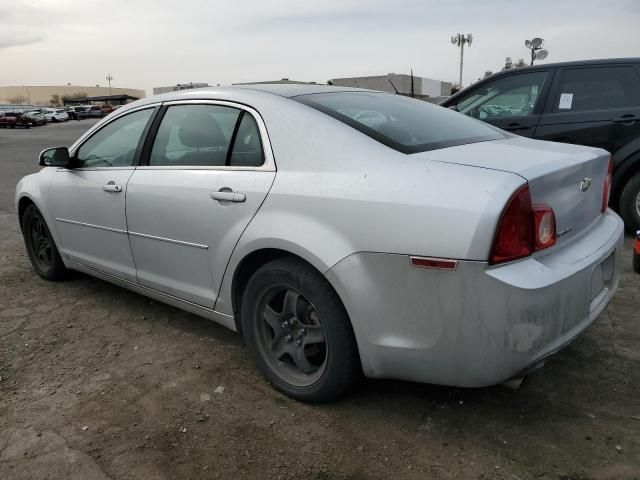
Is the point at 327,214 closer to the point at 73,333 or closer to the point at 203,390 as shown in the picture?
the point at 203,390

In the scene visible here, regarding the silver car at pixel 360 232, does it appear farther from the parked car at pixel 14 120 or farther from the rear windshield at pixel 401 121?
the parked car at pixel 14 120

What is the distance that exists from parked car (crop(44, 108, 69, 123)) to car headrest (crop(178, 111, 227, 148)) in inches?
2060

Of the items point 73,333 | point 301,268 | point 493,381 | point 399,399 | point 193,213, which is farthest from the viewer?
point 73,333

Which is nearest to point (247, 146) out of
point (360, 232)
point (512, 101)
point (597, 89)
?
point (360, 232)

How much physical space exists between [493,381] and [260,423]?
1067 mm

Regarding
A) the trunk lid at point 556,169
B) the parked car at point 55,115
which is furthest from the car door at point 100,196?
the parked car at point 55,115

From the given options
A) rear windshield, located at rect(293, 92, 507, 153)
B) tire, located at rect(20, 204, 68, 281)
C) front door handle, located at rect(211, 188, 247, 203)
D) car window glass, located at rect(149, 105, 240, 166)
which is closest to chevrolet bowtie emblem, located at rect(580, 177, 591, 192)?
rear windshield, located at rect(293, 92, 507, 153)

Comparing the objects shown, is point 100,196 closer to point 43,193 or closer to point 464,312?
point 43,193

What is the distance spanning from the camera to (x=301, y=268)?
8.03 feet

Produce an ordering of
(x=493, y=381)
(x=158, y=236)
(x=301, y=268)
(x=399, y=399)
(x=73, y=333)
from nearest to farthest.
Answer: (x=493, y=381) < (x=301, y=268) < (x=399, y=399) < (x=158, y=236) < (x=73, y=333)

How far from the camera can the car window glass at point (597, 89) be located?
527cm

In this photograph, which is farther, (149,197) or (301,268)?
(149,197)

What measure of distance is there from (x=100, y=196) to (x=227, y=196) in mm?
1286

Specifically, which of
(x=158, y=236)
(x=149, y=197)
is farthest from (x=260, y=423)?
(x=149, y=197)
